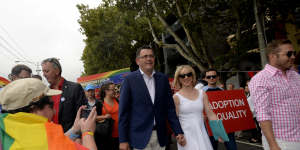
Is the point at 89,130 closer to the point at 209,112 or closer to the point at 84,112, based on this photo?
the point at 84,112

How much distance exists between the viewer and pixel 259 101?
8.13 ft

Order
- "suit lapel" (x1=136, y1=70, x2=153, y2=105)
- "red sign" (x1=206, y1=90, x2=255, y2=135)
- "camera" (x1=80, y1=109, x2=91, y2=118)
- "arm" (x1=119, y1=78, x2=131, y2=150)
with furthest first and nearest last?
"red sign" (x1=206, y1=90, x2=255, y2=135) < "suit lapel" (x1=136, y1=70, x2=153, y2=105) < "arm" (x1=119, y1=78, x2=131, y2=150) < "camera" (x1=80, y1=109, x2=91, y2=118)

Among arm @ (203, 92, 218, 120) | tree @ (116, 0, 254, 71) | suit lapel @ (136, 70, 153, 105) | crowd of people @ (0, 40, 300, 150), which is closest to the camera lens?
crowd of people @ (0, 40, 300, 150)

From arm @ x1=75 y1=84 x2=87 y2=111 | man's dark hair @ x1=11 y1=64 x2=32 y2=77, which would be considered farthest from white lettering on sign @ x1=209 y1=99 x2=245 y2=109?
man's dark hair @ x1=11 y1=64 x2=32 y2=77

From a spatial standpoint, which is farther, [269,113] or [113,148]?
[113,148]

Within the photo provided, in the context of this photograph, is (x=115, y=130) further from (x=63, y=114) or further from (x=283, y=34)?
(x=283, y=34)

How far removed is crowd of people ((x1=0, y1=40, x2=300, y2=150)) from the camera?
153 cm

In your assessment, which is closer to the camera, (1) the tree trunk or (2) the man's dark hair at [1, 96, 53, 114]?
(2) the man's dark hair at [1, 96, 53, 114]

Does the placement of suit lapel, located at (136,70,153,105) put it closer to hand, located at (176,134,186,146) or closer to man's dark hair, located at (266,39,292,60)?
hand, located at (176,134,186,146)

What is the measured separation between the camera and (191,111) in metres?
3.34

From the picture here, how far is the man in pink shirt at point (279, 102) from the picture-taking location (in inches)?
94.1

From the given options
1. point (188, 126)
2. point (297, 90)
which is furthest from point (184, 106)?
point (297, 90)

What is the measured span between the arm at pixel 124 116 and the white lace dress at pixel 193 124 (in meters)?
0.80

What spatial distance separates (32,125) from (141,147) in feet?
5.54
